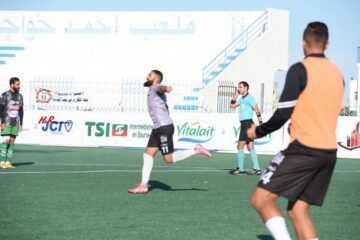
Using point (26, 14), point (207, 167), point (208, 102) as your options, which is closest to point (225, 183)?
point (207, 167)

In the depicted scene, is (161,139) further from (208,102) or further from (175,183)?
(208,102)

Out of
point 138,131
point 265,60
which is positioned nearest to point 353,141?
point 138,131

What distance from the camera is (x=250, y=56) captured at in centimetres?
3853

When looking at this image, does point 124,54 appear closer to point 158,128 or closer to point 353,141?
point 353,141

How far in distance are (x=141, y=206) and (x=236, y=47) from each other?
1196 inches

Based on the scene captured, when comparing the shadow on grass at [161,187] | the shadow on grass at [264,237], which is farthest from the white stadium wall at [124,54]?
the shadow on grass at [264,237]

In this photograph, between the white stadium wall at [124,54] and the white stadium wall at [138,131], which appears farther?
the white stadium wall at [124,54]

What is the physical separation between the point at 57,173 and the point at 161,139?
3600mm

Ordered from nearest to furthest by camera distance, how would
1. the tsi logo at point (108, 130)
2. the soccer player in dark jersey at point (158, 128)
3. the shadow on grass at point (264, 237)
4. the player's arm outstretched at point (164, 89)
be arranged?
1. the shadow on grass at point (264, 237)
2. the player's arm outstretched at point (164, 89)
3. the soccer player in dark jersey at point (158, 128)
4. the tsi logo at point (108, 130)

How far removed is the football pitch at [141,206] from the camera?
7863 millimetres

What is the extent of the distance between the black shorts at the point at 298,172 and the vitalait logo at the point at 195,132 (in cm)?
2091

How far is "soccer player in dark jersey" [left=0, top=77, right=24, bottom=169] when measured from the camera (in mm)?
16328

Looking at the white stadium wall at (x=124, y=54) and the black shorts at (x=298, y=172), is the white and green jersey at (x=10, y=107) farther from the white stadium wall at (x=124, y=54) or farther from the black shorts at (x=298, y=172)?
the white stadium wall at (x=124, y=54)

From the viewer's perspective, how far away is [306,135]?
568 cm
